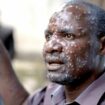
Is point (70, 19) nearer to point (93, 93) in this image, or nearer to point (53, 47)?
point (53, 47)

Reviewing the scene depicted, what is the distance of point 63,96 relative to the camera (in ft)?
9.23

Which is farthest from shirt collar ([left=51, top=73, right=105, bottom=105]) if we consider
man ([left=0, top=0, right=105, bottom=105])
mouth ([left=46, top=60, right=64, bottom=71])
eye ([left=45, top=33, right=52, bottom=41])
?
eye ([left=45, top=33, right=52, bottom=41])

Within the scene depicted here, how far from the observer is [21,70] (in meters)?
8.95

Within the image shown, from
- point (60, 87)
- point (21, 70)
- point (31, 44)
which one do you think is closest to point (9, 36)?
point (21, 70)

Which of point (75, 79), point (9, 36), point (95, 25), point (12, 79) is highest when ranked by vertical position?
point (95, 25)

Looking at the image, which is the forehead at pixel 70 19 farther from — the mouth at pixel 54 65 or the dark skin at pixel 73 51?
the mouth at pixel 54 65

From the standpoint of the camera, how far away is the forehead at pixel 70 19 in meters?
2.67

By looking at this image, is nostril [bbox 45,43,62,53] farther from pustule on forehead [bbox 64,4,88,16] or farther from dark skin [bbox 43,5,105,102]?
pustule on forehead [bbox 64,4,88,16]

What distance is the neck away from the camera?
2697 mm

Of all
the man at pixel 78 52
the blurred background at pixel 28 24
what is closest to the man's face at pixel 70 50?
the man at pixel 78 52

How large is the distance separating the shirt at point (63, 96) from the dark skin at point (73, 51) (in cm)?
3

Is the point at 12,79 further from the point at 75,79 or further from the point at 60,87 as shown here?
the point at 75,79

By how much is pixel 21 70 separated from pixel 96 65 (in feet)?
20.6

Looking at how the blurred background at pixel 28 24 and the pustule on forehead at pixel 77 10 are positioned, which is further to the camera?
the blurred background at pixel 28 24
